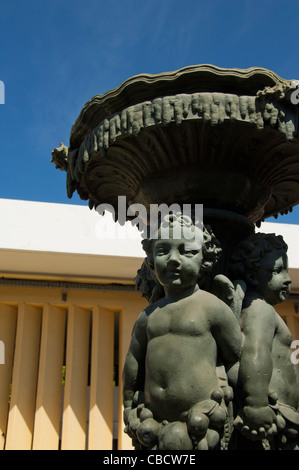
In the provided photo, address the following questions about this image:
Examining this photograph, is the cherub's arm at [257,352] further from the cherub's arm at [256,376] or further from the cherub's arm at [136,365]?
the cherub's arm at [136,365]

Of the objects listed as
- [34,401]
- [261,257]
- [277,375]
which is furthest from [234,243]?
[34,401]

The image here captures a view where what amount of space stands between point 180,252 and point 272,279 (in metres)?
0.64

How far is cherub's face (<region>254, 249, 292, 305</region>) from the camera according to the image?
263 cm

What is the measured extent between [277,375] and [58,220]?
5078mm

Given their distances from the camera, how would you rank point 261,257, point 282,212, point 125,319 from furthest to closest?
1. point 125,319
2. point 282,212
3. point 261,257

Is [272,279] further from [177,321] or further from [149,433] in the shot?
[149,433]

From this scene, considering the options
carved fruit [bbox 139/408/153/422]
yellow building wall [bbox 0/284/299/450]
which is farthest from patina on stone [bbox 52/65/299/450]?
yellow building wall [bbox 0/284/299/450]

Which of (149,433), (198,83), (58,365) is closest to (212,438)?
(149,433)

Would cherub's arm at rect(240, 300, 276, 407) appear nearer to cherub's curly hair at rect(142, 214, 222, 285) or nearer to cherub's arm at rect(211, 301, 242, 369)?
cherub's arm at rect(211, 301, 242, 369)

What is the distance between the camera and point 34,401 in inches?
305

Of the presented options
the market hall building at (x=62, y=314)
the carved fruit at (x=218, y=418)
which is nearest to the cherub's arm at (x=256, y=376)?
the carved fruit at (x=218, y=418)

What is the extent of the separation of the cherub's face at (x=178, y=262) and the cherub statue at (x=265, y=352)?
40 centimetres

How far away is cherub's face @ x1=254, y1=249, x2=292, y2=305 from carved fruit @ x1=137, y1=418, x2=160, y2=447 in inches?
38.1
